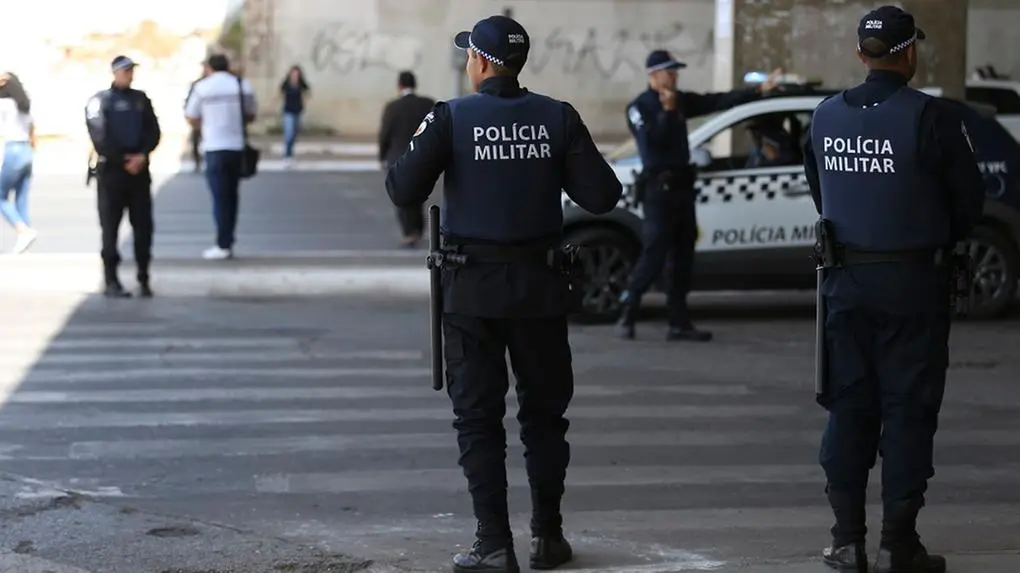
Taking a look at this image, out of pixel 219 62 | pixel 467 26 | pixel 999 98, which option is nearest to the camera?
pixel 219 62

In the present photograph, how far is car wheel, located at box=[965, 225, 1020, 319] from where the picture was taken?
12.8m

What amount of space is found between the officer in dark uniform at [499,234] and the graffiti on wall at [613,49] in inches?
1370

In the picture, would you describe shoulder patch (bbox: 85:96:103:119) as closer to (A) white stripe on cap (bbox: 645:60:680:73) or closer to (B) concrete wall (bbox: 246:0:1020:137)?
(A) white stripe on cap (bbox: 645:60:680:73)

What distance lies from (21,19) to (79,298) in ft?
89.6

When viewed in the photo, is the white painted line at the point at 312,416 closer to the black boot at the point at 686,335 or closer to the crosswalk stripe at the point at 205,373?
the crosswalk stripe at the point at 205,373

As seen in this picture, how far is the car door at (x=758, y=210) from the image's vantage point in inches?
500

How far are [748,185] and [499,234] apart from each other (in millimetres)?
7152

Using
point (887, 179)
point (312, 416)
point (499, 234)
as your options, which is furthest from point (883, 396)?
point (312, 416)

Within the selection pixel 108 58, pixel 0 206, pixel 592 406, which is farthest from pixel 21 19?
pixel 592 406

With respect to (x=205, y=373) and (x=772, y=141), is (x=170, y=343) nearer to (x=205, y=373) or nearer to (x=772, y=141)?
(x=205, y=373)

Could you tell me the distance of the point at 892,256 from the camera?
19.0 ft

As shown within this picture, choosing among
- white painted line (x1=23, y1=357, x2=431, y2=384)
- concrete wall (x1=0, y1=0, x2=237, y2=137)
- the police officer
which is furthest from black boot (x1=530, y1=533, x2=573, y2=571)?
concrete wall (x1=0, y1=0, x2=237, y2=137)

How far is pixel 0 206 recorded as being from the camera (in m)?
16.5

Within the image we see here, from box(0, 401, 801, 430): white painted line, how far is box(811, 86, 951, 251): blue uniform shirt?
3.54 metres
